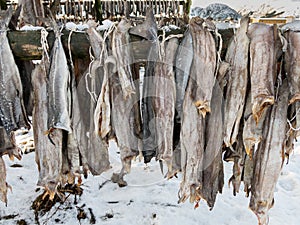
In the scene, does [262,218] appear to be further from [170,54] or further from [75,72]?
[75,72]

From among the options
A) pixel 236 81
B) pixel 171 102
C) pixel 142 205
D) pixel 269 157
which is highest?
pixel 236 81

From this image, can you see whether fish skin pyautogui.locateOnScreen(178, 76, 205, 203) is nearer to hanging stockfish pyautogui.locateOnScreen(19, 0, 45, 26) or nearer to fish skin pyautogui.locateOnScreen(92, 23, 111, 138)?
fish skin pyautogui.locateOnScreen(92, 23, 111, 138)

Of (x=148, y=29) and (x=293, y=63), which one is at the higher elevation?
(x=148, y=29)

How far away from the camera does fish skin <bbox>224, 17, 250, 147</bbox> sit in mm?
1377

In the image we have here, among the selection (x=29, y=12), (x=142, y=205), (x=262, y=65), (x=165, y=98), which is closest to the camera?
(x=262, y=65)

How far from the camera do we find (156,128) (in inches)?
58.6

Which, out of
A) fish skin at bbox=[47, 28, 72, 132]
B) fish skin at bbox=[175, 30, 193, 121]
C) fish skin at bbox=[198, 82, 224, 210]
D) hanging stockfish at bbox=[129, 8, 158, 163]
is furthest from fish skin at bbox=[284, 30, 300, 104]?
fish skin at bbox=[47, 28, 72, 132]

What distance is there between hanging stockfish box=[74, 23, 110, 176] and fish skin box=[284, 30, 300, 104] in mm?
793

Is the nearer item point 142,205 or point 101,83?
point 101,83

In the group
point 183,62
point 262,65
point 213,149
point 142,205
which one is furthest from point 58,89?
point 142,205

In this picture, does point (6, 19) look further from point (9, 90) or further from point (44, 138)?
point (44, 138)

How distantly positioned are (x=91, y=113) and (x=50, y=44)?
1.20 ft

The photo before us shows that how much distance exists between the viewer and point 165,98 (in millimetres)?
1437

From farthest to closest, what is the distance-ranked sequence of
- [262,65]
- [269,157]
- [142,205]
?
[142,205], [269,157], [262,65]
